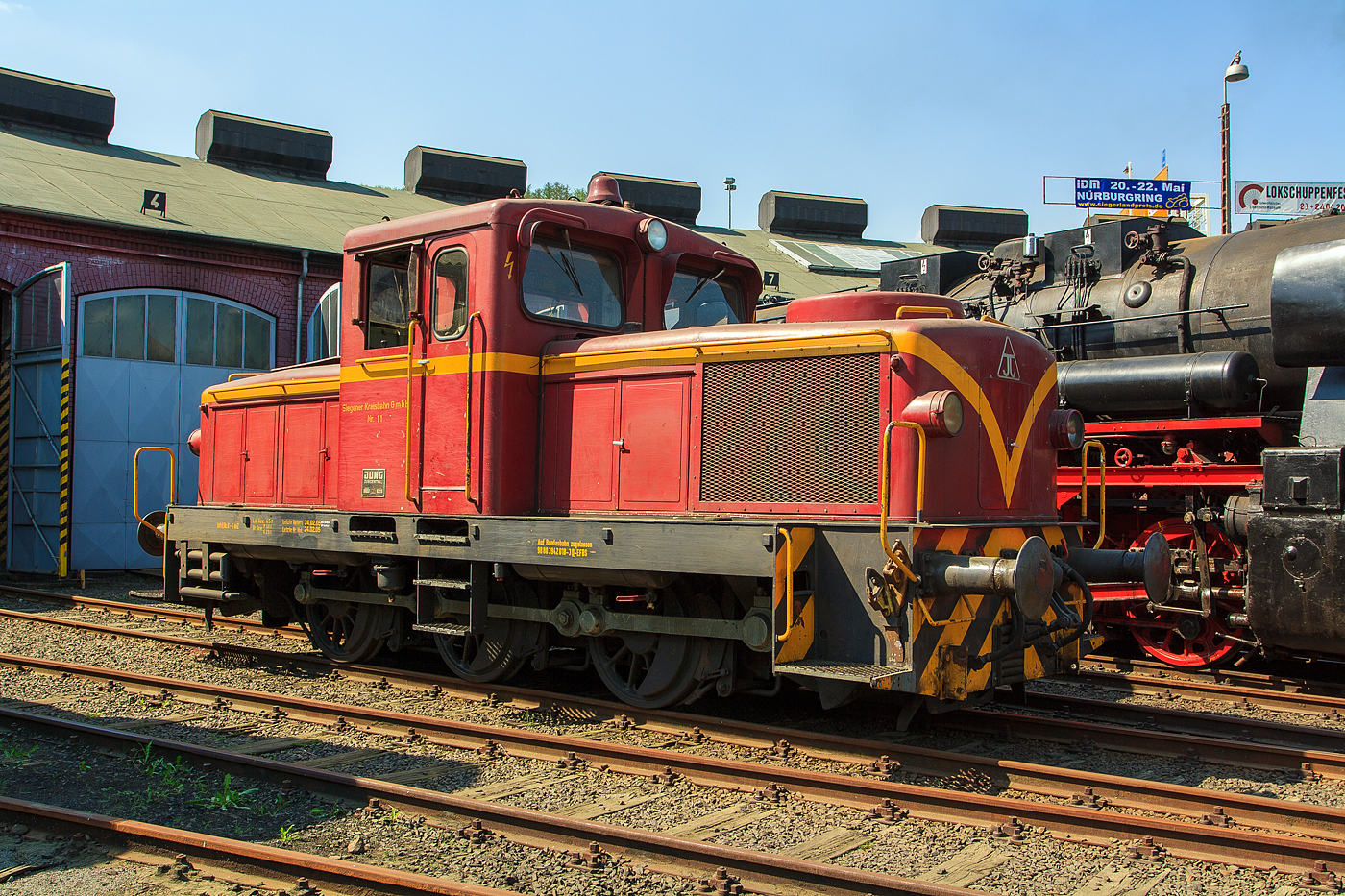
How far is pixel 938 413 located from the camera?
5297 mm

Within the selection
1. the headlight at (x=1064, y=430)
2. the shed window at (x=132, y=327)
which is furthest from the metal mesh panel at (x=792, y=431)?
the shed window at (x=132, y=327)

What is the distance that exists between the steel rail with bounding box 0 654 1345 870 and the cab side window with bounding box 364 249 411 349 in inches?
101

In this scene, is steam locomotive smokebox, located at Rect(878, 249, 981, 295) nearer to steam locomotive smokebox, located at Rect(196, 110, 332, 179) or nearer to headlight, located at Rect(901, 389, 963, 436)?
headlight, located at Rect(901, 389, 963, 436)

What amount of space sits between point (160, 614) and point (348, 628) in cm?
435

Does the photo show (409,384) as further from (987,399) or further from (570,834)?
(987,399)

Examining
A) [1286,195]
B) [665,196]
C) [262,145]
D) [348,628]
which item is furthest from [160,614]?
[1286,195]

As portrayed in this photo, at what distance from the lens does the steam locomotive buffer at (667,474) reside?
544 centimetres

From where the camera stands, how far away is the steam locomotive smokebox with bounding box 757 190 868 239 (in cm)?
2880

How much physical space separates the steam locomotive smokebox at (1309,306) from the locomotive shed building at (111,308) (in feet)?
26.2

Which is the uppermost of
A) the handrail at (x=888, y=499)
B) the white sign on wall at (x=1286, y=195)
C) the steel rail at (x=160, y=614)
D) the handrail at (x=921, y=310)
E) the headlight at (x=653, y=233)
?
the white sign on wall at (x=1286, y=195)

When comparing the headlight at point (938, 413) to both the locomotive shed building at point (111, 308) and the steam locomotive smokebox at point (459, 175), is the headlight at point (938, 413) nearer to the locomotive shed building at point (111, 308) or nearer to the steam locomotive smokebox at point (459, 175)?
the locomotive shed building at point (111, 308)

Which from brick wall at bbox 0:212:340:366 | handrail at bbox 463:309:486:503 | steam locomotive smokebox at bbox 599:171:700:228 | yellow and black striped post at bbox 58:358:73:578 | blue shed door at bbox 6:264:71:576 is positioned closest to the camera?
handrail at bbox 463:309:486:503

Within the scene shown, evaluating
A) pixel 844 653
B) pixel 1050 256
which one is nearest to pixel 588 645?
pixel 844 653

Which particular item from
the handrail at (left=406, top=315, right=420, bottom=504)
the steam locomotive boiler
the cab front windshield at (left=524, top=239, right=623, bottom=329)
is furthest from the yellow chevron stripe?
the handrail at (left=406, top=315, right=420, bottom=504)
